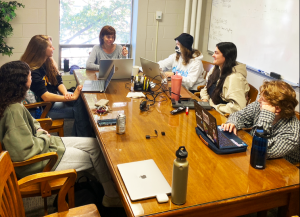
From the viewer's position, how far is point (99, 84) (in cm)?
292

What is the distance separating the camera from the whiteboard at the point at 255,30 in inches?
118

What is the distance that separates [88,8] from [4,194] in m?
3.75

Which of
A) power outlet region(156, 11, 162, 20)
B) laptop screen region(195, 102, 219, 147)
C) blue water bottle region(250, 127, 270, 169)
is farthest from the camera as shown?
power outlet region(156, 11, 162, 20)

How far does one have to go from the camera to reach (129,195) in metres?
1.31

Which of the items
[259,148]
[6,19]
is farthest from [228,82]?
[6,19]

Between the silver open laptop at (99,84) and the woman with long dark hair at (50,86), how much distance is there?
93mm

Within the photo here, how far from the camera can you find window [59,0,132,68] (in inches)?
178

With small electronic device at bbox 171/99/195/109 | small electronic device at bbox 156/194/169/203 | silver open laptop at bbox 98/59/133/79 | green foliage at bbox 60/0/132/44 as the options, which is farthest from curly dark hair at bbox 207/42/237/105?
green foliage at bbox 60/0/132/44

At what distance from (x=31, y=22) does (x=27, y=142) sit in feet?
9.35

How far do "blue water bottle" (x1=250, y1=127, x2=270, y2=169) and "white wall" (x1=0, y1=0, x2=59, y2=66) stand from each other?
11.5ft

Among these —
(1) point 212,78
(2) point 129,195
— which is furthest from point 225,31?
(2) point 129,195

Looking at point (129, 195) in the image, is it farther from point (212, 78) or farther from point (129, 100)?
point (212, 78)

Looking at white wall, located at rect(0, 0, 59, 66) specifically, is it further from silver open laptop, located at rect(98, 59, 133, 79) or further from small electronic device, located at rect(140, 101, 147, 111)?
small electronic device, located at rect(140, 101, 147, 111)

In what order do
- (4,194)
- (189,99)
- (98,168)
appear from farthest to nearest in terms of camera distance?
(189,99) → (98,168) → (4,194)
